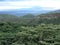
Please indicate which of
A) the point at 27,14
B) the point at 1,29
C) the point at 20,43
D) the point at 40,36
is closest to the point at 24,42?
the point at 20,43

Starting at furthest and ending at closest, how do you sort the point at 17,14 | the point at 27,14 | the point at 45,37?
the point at 27,14 → the point at 17,14 → the point at 45,37

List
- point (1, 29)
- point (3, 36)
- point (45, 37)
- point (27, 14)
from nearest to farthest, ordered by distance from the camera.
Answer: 1. point (45, 37)
2. point (3, 36)
3. point (1, 29)
4. point (27, 14)

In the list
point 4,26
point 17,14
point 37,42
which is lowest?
point 37,42

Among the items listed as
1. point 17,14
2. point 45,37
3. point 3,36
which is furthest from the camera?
point 17,14

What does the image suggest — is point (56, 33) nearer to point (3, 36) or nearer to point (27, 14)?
point (3, 36)

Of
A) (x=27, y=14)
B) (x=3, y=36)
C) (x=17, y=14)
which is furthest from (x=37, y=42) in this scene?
(x=27, y=14)

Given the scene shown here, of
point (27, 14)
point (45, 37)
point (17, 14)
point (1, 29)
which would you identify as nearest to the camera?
point (45, 37)

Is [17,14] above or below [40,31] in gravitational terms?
above

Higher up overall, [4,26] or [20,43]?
[4,26]

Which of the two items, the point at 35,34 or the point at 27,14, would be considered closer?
the point at 35,34

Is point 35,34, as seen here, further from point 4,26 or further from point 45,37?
point 4,26
